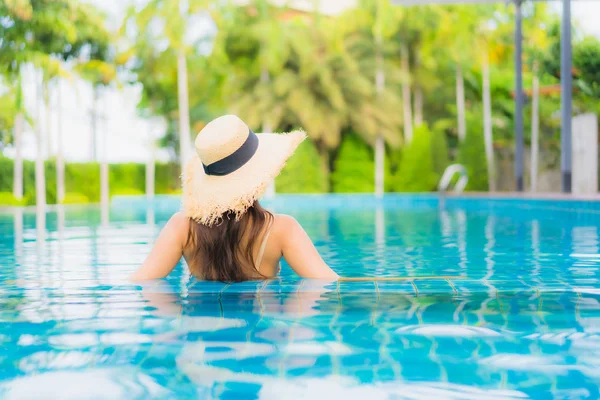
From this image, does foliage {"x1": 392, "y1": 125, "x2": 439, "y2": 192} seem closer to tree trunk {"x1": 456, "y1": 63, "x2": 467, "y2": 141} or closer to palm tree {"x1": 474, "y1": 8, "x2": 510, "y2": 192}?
tree trunk {"x1": 456, "y1": 63, "x2": 467, "y2": 141}

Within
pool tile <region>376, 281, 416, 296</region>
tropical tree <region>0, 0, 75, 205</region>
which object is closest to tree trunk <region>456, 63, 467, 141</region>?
tropical tree <region>0, 0, 75, 205</region>

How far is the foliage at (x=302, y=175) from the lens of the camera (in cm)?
2991

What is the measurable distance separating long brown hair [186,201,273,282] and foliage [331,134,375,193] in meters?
26.8

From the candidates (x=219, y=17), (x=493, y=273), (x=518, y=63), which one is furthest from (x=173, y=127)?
(x=493, y=273)

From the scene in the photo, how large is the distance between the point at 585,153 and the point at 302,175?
12.7m

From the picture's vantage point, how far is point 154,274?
404cm

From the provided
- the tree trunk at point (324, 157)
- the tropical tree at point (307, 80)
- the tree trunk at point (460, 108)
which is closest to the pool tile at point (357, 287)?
the tropical tree at point (307, 80)

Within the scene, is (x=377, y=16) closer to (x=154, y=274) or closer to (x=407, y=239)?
(x=407, y=239)

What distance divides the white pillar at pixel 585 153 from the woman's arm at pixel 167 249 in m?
16.0

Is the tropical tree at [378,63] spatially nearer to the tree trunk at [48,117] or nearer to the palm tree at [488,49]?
the palm tree at [488,49]

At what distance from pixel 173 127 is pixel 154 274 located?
111 ft

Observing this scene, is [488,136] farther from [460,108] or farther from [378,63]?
[378,63]

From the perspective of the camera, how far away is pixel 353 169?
101 ft

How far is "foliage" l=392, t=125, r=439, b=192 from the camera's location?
97.6ft
